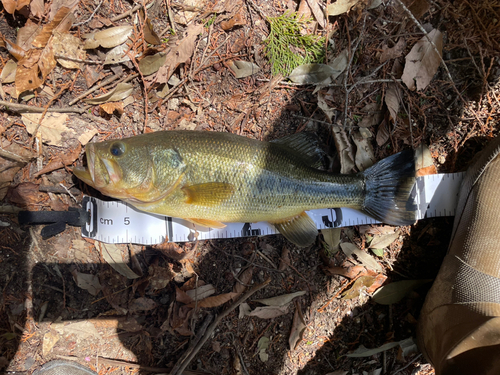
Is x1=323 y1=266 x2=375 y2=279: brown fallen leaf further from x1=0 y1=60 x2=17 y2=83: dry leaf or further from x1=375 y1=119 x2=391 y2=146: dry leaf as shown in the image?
x1=0 y1=60 x2=17 y2=83: dry leaf

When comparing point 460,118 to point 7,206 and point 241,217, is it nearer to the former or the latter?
point 241,217

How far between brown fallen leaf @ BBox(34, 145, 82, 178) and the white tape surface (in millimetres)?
422

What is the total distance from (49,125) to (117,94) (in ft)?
2.42

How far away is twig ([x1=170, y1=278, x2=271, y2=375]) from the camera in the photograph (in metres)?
2.87

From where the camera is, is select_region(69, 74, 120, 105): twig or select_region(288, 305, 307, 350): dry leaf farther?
select_region(288, 305, 307, 350): dry leaf

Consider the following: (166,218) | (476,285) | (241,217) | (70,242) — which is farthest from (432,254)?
(70,242)

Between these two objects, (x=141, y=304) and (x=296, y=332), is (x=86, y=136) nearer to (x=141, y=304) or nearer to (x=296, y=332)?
(x=141, y=304)

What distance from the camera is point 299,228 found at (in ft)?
9.65

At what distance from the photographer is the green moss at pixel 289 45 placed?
122 inches

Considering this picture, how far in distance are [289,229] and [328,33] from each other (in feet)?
7.22

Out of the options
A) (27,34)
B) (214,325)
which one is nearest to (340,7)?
(27,34)

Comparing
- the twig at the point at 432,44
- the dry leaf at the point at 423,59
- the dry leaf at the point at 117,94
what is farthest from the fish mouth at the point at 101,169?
the twig at the point at 432,44

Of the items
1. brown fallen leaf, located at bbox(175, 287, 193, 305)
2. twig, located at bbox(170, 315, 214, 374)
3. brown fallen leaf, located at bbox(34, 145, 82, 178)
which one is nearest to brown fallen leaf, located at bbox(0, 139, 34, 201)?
brown fallen leaf, located at bbox(34, 145, 82, 178)

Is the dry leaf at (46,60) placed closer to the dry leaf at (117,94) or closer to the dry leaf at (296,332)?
the dry leaf at (117,94)
